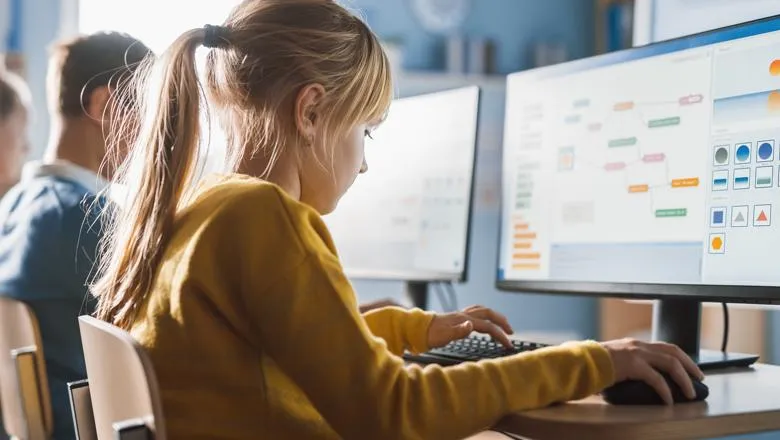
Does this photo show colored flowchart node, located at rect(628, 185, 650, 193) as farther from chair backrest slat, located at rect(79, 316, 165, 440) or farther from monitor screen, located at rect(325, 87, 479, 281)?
chair backrest slat, located at rect(79, 316, 165, 440)

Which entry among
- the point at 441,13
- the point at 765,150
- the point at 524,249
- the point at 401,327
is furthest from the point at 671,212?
the point at 441,13

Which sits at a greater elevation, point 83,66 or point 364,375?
point 83,66

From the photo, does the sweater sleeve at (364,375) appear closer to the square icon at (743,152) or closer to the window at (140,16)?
the square icon at (743,152)

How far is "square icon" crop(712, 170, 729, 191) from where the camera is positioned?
3.86ft

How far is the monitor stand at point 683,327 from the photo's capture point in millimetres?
1244

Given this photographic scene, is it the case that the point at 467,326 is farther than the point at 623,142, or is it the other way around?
the point at 623,142

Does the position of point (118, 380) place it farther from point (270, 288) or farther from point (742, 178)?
point (742, 178)

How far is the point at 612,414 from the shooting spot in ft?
2.85

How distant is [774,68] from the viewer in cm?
113

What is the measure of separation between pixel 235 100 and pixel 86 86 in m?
0.86

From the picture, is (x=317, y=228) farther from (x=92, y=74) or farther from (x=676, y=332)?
(x=92, y=74)

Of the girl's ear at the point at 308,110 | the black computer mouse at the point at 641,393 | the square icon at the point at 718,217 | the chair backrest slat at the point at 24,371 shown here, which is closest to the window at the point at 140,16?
the chair backrest slat at the point at 24,371

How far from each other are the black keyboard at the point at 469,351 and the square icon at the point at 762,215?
29 cm

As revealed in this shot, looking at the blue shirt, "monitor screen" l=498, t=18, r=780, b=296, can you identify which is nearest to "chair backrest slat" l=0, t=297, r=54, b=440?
the blue shirt
